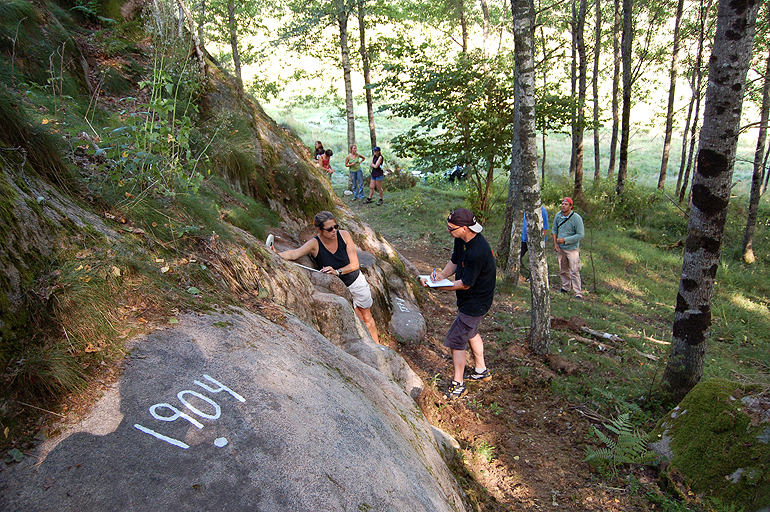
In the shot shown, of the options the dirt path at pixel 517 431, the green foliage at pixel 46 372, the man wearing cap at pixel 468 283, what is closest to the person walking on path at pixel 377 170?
the dirt path at pixel 517 431

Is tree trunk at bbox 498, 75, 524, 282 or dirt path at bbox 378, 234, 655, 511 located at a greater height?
tree trunk at bbox 498, 75, 524, 282

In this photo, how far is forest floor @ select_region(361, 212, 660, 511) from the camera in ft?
13.4

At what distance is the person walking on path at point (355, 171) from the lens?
1719 centimetres

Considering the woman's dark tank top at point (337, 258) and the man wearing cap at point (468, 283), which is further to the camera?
the woman's dark tank top at point (337, 258)

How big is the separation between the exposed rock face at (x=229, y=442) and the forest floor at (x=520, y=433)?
42.1 inches

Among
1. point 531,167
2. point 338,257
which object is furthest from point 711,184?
point 338,257

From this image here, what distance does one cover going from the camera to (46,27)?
6.17 metres

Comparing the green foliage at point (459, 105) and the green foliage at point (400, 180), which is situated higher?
the green foliage at point (459, 105)

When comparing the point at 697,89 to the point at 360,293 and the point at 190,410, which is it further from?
the point at 190,410

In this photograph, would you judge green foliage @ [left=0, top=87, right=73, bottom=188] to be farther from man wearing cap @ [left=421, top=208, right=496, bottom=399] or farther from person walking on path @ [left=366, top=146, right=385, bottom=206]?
person walking on path @ [left=366, top=146, right=385, bottom=206]

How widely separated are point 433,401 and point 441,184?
17537 millimetres

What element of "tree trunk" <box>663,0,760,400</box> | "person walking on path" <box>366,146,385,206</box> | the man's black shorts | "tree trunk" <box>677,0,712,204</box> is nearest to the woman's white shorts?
the man's black shorts

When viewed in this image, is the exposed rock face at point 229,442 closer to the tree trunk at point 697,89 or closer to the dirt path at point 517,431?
the dirt path at point 517,431

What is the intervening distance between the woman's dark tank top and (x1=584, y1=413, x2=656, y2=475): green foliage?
11.3 feet
